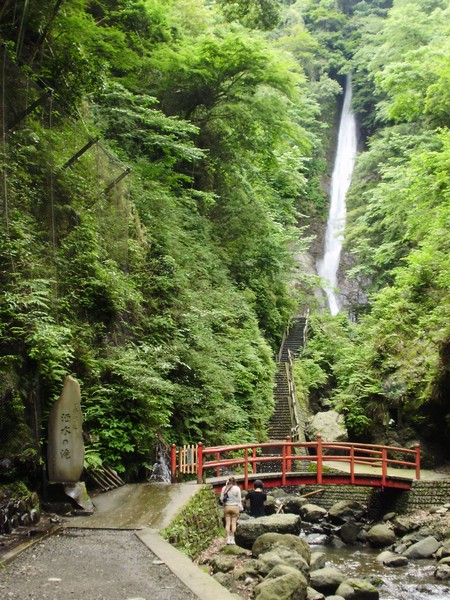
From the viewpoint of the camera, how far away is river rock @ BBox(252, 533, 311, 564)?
10.4 m

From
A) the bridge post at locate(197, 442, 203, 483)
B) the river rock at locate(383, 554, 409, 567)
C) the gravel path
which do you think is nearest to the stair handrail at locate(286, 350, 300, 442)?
the river rock at locate(383, 554, 409, 567)

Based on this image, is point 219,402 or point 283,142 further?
point 283,142

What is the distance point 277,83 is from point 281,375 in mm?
12362

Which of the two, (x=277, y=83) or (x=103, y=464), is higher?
(x=277, y=83)

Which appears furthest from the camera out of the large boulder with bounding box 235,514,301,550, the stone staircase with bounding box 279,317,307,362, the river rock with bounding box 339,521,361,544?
the stone staircase with bounding box 279,317,307,362

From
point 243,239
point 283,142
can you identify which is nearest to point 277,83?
point 283,142

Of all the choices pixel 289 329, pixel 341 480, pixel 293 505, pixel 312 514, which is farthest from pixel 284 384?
pixel 341 480

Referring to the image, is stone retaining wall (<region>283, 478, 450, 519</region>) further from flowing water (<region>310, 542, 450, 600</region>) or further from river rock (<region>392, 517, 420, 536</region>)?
flowing water (<region>310, 542, 450, 600</region>)

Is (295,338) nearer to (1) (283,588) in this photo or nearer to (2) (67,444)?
(2) (67,444)

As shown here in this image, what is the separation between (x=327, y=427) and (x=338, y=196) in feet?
84.0

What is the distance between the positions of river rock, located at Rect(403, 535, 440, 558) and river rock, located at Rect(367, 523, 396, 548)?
1.02m

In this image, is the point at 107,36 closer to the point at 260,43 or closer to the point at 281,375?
the point at 260,43

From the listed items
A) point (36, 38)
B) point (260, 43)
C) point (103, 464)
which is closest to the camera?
point (103, 464)

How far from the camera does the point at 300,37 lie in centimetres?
4638
